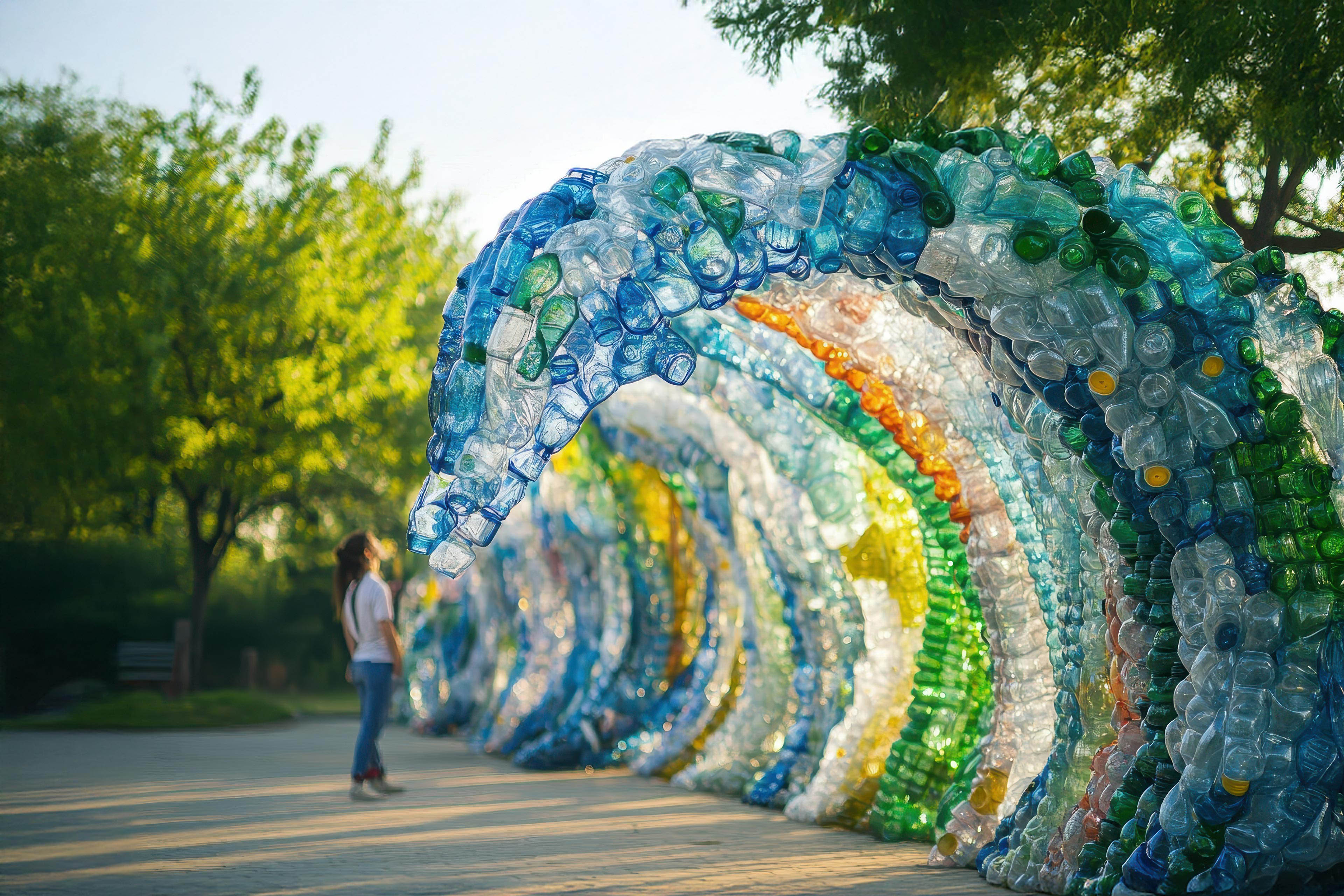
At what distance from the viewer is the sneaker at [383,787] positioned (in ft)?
33.5

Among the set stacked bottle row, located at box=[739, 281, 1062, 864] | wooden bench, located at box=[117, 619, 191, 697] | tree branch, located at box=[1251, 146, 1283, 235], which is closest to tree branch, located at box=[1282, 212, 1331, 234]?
tree branch, located at box=[1251, 146, 1283, 235]

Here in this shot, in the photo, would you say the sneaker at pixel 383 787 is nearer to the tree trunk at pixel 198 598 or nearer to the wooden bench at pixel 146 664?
the tree trunk at pixel 198 598

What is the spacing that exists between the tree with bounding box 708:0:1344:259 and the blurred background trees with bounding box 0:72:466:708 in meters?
13.8

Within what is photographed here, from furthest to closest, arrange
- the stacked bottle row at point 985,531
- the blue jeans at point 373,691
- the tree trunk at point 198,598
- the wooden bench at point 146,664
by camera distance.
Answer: the wooden bench at point 146,664 → the tree trunk at point 198,598 → the blue jeans at point 373,691 → the stacked bottle row at point 985,531

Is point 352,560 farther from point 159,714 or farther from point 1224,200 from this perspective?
point 159,714

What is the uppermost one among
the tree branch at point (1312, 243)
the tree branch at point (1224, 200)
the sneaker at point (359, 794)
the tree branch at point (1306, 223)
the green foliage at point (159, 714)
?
the tree branch at point (1224, 200)

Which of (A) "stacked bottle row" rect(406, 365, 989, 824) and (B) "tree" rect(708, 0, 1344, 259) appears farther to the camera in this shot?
(A) "stacked bottle row" rect(406, 365, 989, 824)

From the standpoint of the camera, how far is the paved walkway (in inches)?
246

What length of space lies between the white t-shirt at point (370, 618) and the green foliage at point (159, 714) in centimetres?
1055

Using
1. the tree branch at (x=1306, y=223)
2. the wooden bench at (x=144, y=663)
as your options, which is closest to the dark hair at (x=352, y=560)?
the tree branch at (x=1306, y=223)

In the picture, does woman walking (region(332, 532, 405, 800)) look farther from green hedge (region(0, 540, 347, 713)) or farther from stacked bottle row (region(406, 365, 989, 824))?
green hedge (region(0, 540, 347, 713))

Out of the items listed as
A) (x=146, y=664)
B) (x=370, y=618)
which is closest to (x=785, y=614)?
(x=370, y=618)

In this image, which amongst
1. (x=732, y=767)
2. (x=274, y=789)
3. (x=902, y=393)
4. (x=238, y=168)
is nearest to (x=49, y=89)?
(x=238, y=168)

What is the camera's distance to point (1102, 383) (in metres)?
5.39
